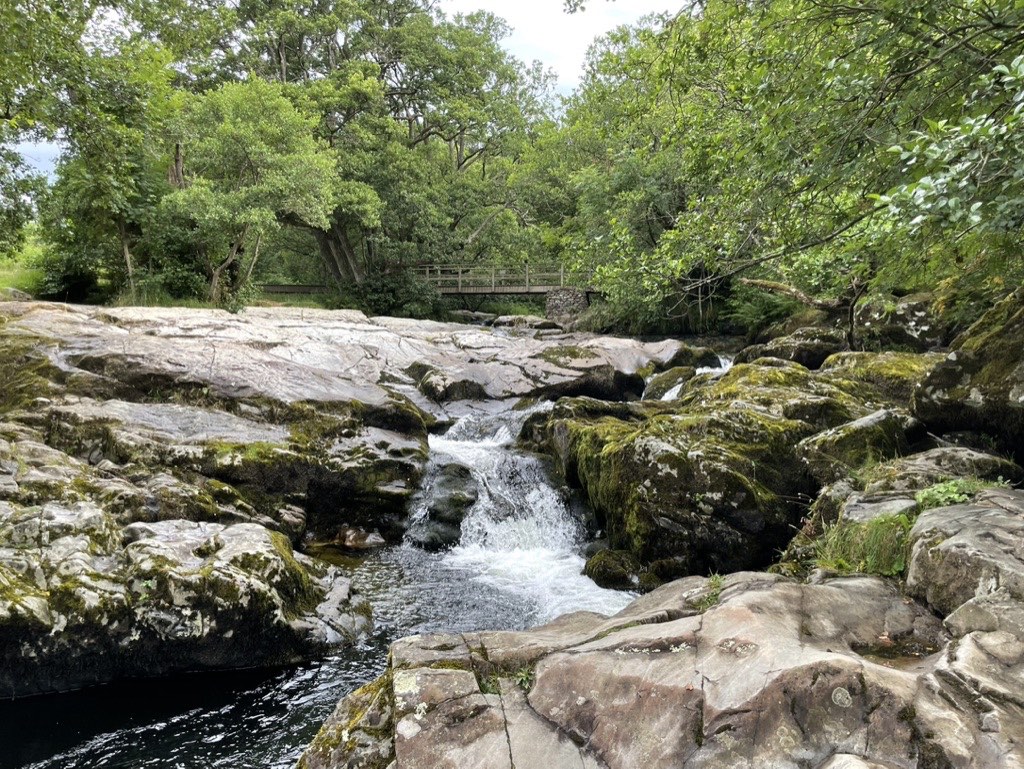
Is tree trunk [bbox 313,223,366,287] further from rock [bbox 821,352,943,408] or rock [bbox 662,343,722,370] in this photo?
rock [bbox 821,352,943,408]

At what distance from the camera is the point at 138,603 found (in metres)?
5.55

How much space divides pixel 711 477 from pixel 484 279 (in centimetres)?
2810

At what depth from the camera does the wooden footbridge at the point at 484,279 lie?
109 ft

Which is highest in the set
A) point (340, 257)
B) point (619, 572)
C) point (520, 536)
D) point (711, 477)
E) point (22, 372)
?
point (340, 257)

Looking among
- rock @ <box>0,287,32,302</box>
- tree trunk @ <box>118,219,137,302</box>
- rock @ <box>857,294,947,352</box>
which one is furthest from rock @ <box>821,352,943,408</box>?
rock @ <box>0,287,32,302</box>

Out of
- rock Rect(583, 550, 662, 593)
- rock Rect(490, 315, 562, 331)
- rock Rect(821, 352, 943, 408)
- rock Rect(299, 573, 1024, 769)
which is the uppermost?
rock Rect(490, 315, 562, 331)

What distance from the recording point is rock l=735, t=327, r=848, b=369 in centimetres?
1496

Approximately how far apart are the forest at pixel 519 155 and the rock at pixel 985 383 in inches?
23.8

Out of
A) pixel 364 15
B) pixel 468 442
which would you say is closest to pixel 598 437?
pixel 468 442

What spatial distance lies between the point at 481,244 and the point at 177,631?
101 feet

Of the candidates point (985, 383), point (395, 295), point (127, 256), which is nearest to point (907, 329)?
point (985, 383)

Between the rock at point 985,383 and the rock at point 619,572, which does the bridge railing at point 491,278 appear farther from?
the rock at point 985,383

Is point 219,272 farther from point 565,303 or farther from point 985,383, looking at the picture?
point 985,383

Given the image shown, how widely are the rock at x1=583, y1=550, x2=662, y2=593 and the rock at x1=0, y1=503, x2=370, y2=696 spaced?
9.62 feet
